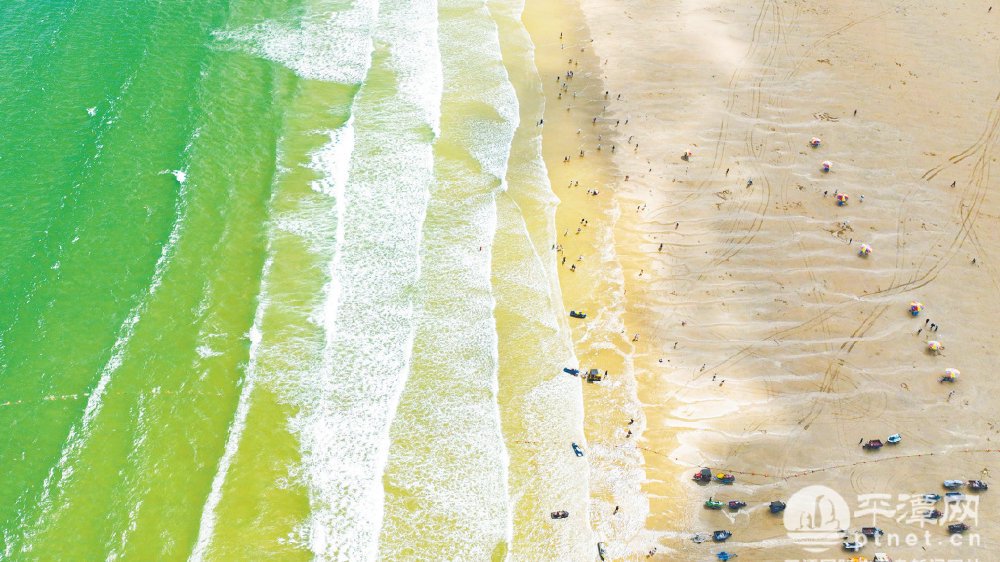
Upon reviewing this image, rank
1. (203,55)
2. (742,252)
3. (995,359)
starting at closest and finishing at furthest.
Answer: (995,359) → (742,252) → (203,55)

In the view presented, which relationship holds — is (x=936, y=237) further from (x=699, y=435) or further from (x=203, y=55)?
(x=203, y=55)

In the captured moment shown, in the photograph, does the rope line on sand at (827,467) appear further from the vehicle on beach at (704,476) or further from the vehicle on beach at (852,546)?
the vehicle on beach at (852,546)

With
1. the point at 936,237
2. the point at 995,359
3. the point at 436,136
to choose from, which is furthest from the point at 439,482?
the point at 936,237

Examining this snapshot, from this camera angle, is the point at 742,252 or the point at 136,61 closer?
the point at 742,252

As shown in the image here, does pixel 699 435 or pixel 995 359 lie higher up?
pixel 995 359

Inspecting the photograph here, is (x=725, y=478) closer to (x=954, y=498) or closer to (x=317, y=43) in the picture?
(x=954, y=498)

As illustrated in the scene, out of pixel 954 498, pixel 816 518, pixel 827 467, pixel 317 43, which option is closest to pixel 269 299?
pixel 317 43

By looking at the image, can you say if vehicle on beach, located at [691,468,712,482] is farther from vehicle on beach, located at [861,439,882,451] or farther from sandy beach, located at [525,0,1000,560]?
vehicle on beach, located at [861,439,882,451]
